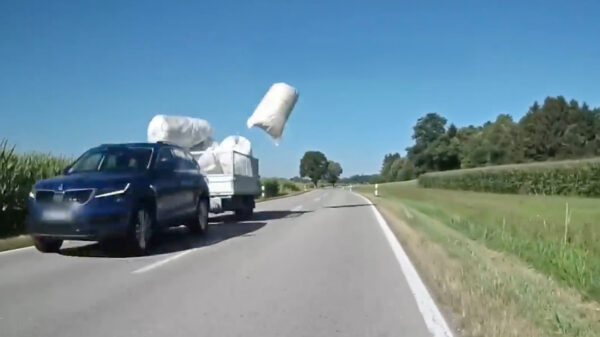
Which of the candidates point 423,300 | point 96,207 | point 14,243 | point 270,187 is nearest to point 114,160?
point 96,207

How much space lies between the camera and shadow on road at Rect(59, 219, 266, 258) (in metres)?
11.4

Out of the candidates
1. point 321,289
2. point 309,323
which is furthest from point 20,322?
point 321,289

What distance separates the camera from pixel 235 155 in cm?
2036

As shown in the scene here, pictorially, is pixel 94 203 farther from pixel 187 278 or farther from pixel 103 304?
pixel 103 304

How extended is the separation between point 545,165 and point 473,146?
223 feet

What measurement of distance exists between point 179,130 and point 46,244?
29.6 ft

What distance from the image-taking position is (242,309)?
6508 mm

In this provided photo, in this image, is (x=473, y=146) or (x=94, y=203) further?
(x=473, y=146)

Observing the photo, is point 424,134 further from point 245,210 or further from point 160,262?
point 160,262

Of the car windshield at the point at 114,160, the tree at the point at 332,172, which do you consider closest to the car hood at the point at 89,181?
the car windshield at the point at 114,160

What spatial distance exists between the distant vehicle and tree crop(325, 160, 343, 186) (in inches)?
7007

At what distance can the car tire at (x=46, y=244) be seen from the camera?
11.2 m

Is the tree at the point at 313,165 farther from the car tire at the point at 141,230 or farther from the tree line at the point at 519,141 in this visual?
the car tire at the point at 141,230

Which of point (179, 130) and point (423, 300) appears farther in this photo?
point (179, 130)
